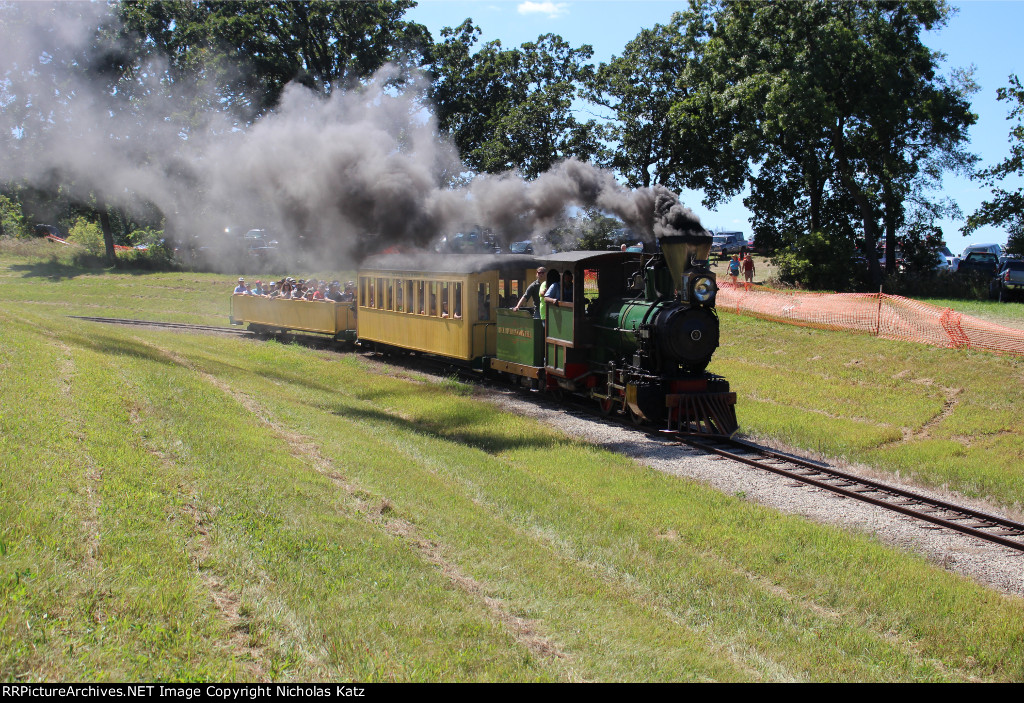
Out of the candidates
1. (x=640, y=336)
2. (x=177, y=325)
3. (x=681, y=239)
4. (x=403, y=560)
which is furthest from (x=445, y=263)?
(x=177, y=325)

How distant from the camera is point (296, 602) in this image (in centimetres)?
518

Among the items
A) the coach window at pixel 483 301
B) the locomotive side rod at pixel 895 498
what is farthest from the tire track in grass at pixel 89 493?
the coach window at pixel 483 301

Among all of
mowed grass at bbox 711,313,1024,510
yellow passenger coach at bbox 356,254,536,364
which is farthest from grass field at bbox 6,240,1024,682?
yellow passenger coach at bbox 356,254,536,364

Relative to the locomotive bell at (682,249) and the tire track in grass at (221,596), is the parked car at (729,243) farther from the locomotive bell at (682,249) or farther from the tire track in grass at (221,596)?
the tire track in grass at (221,596)

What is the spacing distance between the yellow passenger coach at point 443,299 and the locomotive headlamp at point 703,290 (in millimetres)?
4534

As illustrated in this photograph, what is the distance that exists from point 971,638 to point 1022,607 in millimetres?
1054

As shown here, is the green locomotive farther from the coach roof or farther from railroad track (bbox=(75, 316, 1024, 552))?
the coach roof

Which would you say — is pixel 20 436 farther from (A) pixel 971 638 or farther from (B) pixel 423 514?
(A) pixel 971 638

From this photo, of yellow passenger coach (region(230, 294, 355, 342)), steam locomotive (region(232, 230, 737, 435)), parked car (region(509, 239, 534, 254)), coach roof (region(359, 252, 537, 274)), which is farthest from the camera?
yellow passenger coach (region(230, 294, 355, 342))

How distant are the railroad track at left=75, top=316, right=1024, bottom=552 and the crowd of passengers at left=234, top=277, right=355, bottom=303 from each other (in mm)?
11416

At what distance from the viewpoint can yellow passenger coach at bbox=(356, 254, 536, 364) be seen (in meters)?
16.6

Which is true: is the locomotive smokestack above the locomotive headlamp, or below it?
A: above

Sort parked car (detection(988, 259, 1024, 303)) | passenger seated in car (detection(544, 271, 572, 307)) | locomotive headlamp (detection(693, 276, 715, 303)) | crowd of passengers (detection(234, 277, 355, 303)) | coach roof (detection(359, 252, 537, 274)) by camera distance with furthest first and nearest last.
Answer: parked car (detection(988, 259, 1024, 303)) → crowd of passengers (detection(234, 277, 355, 303)) → coach roof (detection(359, 252, 537, 274)) → passenger seated in car (detection(544, 271, 572, 307)) → locomotive headlamp (detection(693, 276, 715, 303))

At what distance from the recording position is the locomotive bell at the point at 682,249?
39.8 feet
